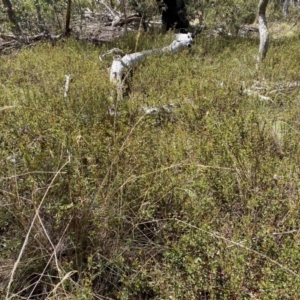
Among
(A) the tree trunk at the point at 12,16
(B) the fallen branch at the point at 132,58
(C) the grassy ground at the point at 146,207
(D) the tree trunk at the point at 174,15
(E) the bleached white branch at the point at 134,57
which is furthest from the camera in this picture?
(D) the tree trunk at the point at 174,15

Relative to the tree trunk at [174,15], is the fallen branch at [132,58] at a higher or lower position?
lower

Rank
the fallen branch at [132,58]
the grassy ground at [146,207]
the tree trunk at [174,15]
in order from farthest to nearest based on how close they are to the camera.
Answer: the tree trunk at [174,15], the fallen branch at [132,58], the grassy ground at [146,207]

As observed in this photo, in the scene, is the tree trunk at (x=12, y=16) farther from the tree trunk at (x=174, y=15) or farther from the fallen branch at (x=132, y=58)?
the tree trunk at (x=174, y=15)

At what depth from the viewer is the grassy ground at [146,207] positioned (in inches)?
75.6

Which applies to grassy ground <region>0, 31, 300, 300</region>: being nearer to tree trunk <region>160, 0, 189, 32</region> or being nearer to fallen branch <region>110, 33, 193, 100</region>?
fallen branch <region>110, 33, 193, 100</region>

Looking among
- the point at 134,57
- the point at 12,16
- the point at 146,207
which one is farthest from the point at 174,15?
the point at 146,207

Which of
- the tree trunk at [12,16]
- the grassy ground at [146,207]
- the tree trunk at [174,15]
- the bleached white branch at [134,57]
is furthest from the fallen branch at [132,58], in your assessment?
the tree trunk at [12,16]

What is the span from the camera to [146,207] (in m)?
2.38

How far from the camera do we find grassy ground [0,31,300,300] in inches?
75.6

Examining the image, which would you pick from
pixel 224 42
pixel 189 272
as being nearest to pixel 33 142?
pixel 189 272

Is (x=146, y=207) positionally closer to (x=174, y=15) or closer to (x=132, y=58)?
(x=132, y=58)

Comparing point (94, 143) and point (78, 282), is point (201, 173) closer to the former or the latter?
point (94, 143)

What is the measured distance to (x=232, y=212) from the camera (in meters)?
2.49

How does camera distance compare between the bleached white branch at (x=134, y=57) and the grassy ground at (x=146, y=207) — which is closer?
the grassy ground at (x=146, y=207)
